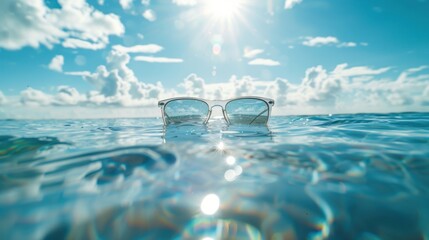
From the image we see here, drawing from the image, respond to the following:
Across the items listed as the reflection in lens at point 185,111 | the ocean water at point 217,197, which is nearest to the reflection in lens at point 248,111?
the reflection in lens at point 185,111

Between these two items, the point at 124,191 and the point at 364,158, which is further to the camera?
the point at 364,158

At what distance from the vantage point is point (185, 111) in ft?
24.0

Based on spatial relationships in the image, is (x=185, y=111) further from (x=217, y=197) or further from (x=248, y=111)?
(x=217, y=197)

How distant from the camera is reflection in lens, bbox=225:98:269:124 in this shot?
7.32 m

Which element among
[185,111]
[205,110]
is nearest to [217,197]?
[185,111]

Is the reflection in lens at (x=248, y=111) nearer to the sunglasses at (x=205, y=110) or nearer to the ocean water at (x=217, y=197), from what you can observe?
the sunglasses at (x=205, y=110)

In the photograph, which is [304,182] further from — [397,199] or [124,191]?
[124,191]

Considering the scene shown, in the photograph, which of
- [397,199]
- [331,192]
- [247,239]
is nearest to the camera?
[247,239]

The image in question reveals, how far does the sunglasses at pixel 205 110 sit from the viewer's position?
7316mm

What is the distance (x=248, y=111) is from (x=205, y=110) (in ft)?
5.63

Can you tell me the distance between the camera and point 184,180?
1.90m

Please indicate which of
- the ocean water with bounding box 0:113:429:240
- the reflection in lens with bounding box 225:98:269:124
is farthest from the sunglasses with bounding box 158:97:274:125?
the ocean water with bounding box 0:113:429:240

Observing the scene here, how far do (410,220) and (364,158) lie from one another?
4.83 feet

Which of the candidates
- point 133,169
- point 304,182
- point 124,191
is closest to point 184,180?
point 124,191
